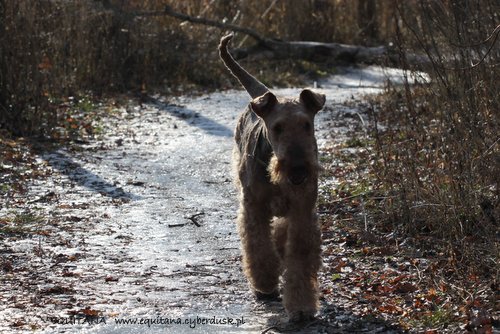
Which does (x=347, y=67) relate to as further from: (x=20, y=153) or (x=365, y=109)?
(x=20, y=153)

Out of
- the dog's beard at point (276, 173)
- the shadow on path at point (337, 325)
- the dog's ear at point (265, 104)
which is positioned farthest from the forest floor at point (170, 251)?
the dog's ear at point (265, 104)

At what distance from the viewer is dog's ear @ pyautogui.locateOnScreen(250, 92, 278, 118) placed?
5848 millimetres

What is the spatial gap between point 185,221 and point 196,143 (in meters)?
3.45

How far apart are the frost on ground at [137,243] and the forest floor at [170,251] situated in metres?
0.01

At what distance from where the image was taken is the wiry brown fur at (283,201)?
5.43m

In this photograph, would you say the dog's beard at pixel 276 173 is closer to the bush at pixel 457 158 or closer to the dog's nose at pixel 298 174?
the dog's nose at pixel 298 174

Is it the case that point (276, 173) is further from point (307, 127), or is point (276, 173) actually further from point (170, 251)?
point (170, 251)

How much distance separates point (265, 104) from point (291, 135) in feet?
1.51

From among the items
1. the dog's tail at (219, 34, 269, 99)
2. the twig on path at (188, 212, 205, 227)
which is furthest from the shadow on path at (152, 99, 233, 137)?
the dog's tail at (219, 34, 269, 99)

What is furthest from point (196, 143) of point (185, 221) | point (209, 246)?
point (209, 246)

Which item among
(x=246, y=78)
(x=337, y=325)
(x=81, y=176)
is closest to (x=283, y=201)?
(x=337, y=325)

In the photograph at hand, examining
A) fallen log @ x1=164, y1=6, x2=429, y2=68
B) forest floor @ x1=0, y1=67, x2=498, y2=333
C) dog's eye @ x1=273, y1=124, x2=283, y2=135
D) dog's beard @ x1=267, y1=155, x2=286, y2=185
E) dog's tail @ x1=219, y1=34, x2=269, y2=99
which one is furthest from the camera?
fallen log @ x1=164, y1=6, x2=429, y2=68

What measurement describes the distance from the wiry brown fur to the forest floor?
0.66 ft

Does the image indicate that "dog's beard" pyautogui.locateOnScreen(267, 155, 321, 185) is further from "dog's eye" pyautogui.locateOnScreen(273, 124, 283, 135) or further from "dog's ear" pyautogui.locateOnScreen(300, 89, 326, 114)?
"dog's ear" pyautogui.locateOnScreen(300, 89, 326, 114)
